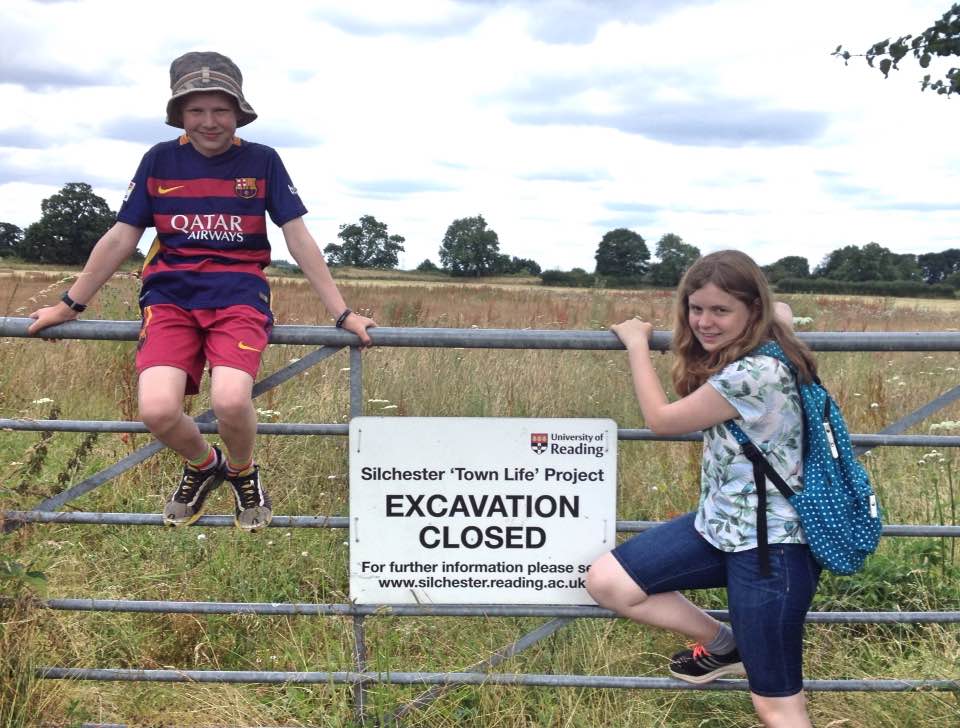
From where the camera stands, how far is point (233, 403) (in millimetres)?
2770

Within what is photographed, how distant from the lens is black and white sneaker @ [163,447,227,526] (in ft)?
9.68

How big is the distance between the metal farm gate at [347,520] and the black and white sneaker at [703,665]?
36 millimetres

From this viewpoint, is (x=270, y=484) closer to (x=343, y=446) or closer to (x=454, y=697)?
(x=343, y=446)

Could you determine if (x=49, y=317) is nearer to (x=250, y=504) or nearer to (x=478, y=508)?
(x=250, y=504)

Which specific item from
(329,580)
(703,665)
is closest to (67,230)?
(329,580)

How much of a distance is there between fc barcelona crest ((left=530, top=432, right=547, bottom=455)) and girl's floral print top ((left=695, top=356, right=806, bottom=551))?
22.9 inches

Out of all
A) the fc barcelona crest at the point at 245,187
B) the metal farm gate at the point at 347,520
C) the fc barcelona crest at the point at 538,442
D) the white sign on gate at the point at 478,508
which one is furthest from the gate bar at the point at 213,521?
the fc barcelona crest at the point at 245,187

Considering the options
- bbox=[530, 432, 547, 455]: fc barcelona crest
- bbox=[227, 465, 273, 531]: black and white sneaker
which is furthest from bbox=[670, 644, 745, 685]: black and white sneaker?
bbox=[227, 465, 273, 531]: black and white sneaker

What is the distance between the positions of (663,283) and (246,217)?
16.5m

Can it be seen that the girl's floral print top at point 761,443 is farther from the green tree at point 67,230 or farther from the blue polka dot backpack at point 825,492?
the green tree at point 67,230

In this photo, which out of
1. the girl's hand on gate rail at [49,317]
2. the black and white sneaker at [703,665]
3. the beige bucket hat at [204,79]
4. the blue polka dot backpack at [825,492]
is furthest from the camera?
the beige bucket hat at [204,79]

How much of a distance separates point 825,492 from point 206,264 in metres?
2.05

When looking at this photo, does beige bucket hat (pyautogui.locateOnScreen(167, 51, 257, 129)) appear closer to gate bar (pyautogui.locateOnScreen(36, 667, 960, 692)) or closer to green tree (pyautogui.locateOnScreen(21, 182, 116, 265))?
gate bar (pyautogui.locateOnScreen(36, 667, 960, 692))

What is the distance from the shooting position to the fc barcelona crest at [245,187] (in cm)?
309
